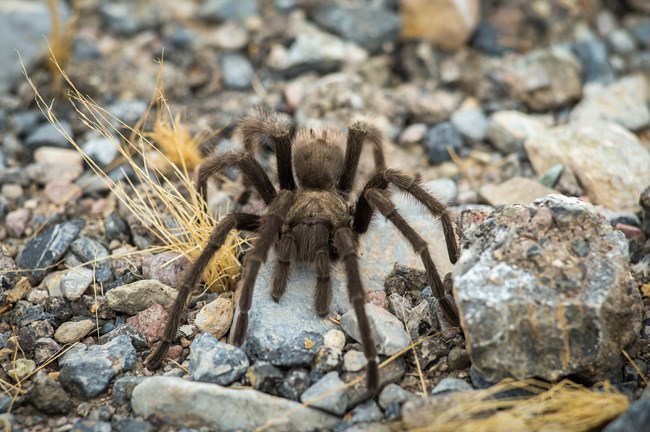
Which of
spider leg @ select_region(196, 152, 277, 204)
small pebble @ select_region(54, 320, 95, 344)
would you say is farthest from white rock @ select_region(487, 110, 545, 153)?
small pebble @ select_region(54, 320, 95, 344)

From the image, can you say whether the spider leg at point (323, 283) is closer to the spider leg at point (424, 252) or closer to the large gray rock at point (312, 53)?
the spider leg at point (424, 252)

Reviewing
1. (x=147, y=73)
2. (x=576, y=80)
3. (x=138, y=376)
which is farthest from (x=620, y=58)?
(x=138, y=376)

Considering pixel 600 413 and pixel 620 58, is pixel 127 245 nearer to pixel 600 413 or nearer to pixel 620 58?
pixel 600 413

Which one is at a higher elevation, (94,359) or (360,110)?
(360,110)

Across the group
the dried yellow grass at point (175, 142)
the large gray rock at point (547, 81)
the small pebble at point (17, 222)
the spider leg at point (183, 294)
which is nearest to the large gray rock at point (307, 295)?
the spider leg at point (183, 294)

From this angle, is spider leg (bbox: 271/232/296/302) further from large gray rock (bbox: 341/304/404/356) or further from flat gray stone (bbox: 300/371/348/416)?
flat gray stone (bbox: 300/371/348/416)
